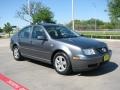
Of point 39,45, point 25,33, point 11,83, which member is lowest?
point 11,83

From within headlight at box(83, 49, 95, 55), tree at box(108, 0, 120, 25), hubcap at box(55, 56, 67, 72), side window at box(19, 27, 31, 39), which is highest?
tree at box(108, 0, 120, 25)

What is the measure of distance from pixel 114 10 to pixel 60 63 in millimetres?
22463

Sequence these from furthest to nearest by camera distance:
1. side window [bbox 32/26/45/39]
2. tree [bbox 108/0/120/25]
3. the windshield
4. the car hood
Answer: tree [bbox 108/0/120/25] < side window [bbox 32/26/45/39] < the windshield < the car hood

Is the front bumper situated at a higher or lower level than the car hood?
lower

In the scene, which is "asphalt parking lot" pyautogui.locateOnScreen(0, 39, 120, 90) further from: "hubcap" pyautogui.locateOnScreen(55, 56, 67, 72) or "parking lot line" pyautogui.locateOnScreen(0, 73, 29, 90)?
"hubcap" pyautogui.locateOnScreen(55, 56, 67, 72)

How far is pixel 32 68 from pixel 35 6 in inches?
1286

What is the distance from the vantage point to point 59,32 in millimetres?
8492

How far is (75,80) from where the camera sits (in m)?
6.86

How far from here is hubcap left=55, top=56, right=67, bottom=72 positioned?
7.45m

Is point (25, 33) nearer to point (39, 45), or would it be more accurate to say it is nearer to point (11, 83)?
point (39, 45)

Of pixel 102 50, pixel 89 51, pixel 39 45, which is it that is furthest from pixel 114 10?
pixel 89 51

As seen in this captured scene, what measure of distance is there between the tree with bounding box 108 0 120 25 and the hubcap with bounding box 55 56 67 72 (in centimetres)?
2197

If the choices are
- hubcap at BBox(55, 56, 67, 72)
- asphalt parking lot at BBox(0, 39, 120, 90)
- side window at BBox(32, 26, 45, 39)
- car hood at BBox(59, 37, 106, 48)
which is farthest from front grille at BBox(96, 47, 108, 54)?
side window at BBox(32, 26, 45, 39)

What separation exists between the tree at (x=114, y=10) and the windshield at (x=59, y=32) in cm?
2063
